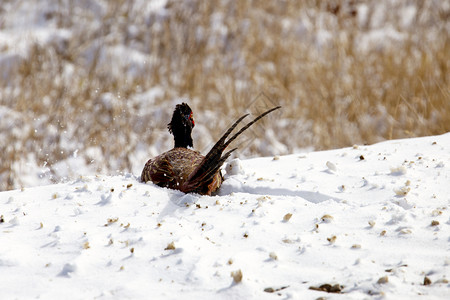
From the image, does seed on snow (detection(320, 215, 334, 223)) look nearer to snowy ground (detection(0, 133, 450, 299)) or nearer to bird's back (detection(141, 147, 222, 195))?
snowy ground (detection(0, 133, 450, 299))

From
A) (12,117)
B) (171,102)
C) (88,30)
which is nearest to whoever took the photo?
(12,117)

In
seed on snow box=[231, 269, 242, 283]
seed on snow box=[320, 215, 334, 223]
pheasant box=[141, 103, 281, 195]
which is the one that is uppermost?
pheasant box=[141, 103, 281, 195]

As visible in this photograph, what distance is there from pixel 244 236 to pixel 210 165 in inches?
17.7

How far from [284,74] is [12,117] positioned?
362 cm

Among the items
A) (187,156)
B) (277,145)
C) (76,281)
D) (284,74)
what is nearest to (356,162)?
(187,156)

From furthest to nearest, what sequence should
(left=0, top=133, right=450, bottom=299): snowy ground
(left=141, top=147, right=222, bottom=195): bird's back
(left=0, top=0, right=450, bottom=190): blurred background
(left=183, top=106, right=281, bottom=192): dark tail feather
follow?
(left=0, top=0, right=450, bottom=190): blurred background, (left=141, top=147, right=222, bottom=195): bird's back, (left=183, top=106, right=281, bottom=192): dark tail feather, (left=0, top=133, right=450, bottom=299): snowy ground

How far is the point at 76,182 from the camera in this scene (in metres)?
2.83

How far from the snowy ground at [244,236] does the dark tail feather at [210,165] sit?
8 cm

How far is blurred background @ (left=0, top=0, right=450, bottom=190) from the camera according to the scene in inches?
209

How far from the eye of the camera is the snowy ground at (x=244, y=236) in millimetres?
1846

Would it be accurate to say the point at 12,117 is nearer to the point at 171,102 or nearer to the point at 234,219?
the point at 171,102

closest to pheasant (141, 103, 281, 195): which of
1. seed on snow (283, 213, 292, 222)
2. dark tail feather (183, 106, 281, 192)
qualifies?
dark tail feather (183, 106, 281, 192)

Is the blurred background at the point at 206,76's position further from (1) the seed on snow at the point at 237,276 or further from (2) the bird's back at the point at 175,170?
(1) the seed on snow at the point at 237,276

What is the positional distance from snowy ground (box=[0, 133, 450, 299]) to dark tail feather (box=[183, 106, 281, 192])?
8 cm
